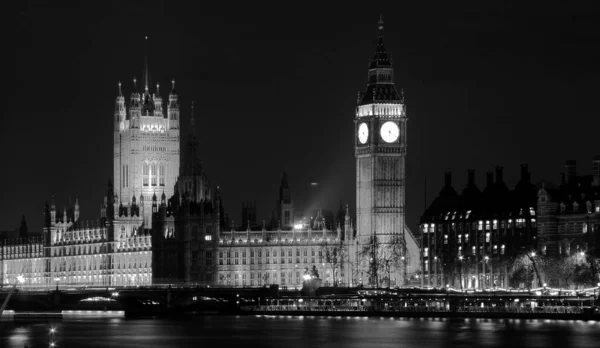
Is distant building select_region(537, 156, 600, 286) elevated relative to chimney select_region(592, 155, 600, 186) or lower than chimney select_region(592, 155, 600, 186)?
lower

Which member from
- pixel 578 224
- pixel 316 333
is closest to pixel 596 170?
pixel 578 224

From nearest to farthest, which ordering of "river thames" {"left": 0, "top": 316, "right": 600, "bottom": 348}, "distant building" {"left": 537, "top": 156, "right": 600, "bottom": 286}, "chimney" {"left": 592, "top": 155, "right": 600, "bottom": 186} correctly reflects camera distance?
"river thames" {"left": 0, "top": 316, "right": 600, "bottom": 348} → "distant building" {"left": 537, "top": 156, "right": 600, "bottom": 286} → "chimney" {"left": 592, "top": 155, "right": 600, "bottom": 186}

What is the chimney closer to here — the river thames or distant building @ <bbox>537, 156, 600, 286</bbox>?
distant building @ <bbox>537, 156, 600, 286</bbox>

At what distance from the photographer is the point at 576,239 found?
194m

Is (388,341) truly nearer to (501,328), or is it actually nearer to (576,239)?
(501,328)

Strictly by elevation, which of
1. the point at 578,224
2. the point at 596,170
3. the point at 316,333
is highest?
the point at 596,170

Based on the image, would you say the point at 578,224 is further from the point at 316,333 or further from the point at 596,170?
the point at 316,333

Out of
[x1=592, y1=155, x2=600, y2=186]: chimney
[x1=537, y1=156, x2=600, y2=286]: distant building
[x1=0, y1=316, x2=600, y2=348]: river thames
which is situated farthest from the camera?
[x1=592, y1=155, x2=600, y2=186]: chimney

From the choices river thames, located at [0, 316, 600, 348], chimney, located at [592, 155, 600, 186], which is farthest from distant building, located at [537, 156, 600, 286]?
river thames, located at [0, 316, 600, 348]

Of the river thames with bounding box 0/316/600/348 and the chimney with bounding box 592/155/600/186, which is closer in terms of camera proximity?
the river thames with bounding box 0/316/600/348

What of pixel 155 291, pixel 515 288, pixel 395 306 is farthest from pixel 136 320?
pixel 515 288

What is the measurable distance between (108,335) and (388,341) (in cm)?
2520

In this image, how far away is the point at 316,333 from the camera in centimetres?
15450

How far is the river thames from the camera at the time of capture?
468ft
